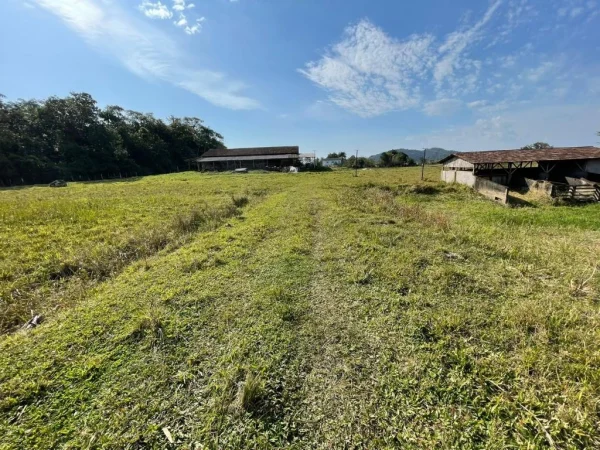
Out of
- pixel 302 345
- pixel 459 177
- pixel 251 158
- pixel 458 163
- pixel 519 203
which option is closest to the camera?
pixel 302 345

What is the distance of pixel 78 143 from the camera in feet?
154

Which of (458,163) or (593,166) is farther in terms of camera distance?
(458,163)

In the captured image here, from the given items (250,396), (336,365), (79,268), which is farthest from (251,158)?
(250,396)

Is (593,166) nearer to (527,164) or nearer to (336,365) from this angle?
(527,164)

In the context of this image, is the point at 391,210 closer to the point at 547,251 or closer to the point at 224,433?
the point at 547,251

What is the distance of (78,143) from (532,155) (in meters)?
A: 66.6

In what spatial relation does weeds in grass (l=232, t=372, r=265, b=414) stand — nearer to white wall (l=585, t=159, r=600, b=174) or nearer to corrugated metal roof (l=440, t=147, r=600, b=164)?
corrugated metal roof (l=440, t=147, r=600, b=164)

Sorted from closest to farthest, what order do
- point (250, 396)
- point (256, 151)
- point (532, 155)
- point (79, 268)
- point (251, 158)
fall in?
point (250, 396) → point (79, 268) → point (532, 155) → point (251, 158) → point (256, 151)

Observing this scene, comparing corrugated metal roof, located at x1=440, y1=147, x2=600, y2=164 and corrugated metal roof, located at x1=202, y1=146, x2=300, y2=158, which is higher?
corrugated metal roof, located at x1=202, y1=146, x2=300, y2=158

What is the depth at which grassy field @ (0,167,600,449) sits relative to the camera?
267 cm

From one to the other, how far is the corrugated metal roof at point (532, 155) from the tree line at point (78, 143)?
184 ft

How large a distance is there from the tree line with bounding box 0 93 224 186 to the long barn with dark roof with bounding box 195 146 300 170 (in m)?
13.5

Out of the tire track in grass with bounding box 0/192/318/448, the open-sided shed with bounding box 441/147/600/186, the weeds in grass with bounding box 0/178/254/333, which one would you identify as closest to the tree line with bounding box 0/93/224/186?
the weeds in grass with bounding box 0/178/254/333

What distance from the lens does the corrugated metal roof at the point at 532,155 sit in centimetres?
1952
